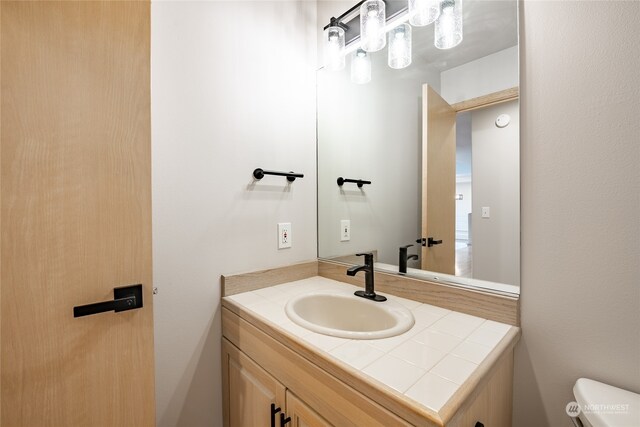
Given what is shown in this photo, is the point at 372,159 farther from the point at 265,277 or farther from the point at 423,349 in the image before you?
the point at 423,349

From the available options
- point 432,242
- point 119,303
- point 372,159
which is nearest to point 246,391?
point 119,303

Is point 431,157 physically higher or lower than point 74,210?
higher

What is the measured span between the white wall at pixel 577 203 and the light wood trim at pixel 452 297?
47 mm

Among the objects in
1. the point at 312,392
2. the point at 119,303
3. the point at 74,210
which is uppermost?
the point at 74,210

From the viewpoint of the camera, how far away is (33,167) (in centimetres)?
68

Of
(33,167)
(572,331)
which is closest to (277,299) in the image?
(33,167)

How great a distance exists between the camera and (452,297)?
0.98 metres

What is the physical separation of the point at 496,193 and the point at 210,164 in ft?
3.62

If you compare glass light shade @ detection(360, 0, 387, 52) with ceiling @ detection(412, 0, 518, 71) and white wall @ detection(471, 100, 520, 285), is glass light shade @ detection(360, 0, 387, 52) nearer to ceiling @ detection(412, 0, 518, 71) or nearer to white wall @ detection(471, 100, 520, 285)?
ceiling @ detection(412, 0, 518, 71)

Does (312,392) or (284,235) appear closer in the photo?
(312,392)

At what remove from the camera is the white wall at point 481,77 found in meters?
0.90

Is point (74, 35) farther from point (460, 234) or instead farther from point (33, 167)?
point (460, 234)

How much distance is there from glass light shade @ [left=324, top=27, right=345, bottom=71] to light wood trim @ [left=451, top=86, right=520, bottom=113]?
0.62m

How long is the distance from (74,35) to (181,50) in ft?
1.28
